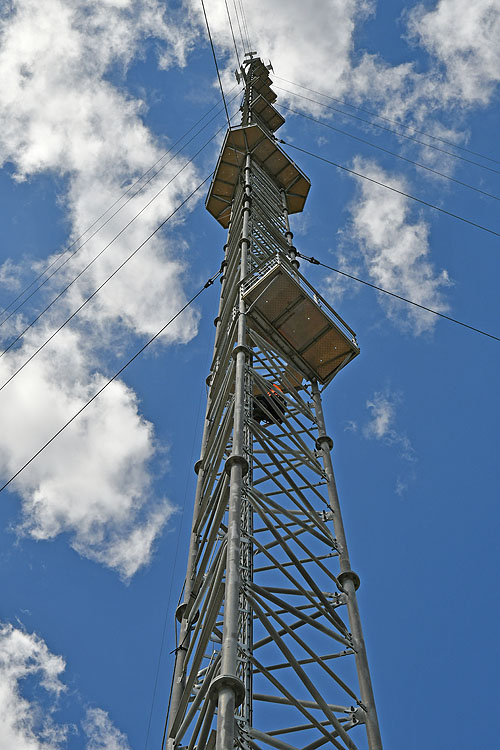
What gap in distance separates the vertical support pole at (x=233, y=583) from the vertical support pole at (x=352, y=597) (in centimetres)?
218

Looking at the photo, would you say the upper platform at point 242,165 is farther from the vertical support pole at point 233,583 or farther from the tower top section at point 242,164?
the vertical support pole at point 233,583

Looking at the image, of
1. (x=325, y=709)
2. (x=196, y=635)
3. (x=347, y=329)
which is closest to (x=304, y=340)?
(x=347, y=329)

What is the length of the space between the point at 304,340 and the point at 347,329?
107 cm

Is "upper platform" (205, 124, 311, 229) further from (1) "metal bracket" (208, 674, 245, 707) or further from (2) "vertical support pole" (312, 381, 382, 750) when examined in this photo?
(1) "metal bracket" (208, 674, 245, 707)

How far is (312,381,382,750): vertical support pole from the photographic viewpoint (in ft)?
29.8

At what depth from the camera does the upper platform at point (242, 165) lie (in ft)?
87.6

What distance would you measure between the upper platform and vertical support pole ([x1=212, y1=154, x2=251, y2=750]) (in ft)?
47.2

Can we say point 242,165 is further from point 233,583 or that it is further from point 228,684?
point 228,684

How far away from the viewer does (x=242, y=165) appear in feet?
86.1

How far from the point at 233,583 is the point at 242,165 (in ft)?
66.9

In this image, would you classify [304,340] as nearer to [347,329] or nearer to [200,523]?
[347,329]

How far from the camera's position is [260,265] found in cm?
1753

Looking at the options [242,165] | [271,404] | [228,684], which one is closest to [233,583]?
[228,684]

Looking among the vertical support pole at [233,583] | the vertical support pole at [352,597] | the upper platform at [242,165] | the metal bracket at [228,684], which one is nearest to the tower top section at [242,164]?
the upper platform at [242,165]
